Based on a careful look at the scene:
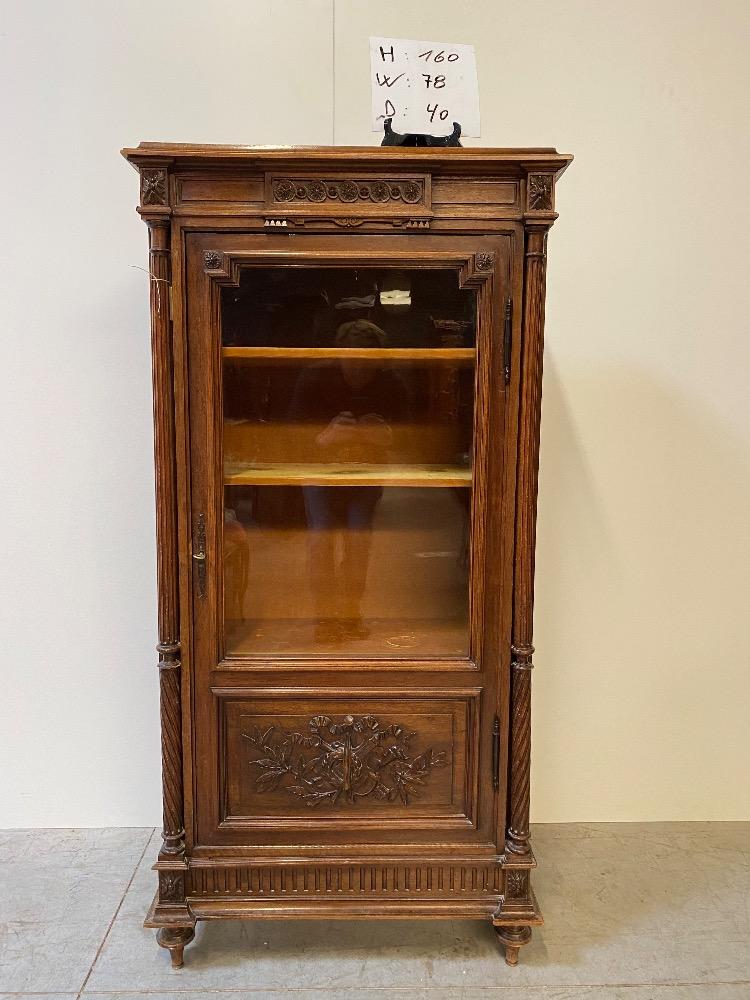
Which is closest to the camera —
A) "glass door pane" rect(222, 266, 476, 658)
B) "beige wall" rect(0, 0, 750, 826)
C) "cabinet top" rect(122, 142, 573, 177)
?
"cabinet top" rect(122, 142, 573, 177)

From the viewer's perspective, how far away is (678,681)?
1.97m

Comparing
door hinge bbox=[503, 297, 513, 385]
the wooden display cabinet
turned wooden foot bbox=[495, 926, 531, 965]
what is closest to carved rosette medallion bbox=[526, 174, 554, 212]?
the wooden display cabinet

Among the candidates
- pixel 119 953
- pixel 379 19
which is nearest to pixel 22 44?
pixel 379 19

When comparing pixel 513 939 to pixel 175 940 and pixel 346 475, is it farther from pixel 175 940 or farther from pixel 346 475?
pixel 346 475

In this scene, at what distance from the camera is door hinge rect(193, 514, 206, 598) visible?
1411mm

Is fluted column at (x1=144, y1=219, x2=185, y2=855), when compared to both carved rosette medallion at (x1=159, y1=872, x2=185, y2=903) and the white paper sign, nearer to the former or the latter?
carved rosette medallion at (x1=159, y1=872, x2=185, y2=903)

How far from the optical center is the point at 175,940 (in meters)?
1.47

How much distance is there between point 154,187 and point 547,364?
100 cm

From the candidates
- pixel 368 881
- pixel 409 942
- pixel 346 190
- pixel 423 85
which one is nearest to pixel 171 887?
pixel 368 881

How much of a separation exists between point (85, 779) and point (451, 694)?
42.6 inches

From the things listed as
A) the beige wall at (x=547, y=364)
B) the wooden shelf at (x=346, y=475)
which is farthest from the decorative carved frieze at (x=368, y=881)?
the wooden shelf at (x=346, y=475)

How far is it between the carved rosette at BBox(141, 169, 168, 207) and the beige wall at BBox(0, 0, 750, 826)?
1.70 ft

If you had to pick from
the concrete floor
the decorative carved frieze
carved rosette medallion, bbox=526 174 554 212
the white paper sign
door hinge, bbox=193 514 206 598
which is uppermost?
the white paper sign

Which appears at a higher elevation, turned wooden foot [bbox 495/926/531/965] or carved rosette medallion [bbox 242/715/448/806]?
carved rosette medallion [bbox 242/715/448/806]
